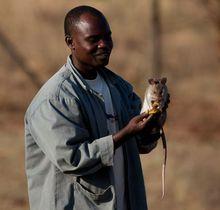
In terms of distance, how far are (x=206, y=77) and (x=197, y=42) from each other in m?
1.83

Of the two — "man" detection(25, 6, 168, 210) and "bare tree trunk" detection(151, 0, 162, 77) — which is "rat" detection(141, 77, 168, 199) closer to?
"man" detection(25, 6, 168, 210)

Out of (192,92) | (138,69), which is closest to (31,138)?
(192,92)

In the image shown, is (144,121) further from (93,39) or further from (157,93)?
(93,39)

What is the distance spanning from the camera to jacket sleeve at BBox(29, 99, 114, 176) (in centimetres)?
361

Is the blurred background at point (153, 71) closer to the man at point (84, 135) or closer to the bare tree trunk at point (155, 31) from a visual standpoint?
the bare tree trunk at point (155, 31)

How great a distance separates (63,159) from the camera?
11.9 ft

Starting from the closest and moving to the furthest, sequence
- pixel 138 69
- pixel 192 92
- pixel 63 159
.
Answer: pixel 63 159, pixel 192 92, pixel 138 69

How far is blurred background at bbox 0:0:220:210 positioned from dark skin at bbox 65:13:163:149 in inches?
147

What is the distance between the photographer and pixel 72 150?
3604 mm

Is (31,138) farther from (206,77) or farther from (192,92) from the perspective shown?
(206,77)

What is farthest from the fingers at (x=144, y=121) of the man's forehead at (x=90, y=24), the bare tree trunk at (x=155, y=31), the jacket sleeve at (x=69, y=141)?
the bare tree trunk at (x=155, y=31)

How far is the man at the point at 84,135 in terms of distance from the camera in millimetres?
3619

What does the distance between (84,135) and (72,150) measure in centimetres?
9

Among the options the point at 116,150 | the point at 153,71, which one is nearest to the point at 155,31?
the point at 153,71
